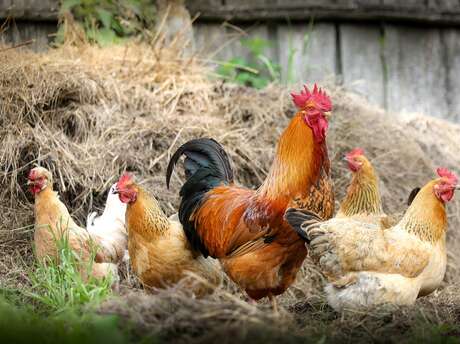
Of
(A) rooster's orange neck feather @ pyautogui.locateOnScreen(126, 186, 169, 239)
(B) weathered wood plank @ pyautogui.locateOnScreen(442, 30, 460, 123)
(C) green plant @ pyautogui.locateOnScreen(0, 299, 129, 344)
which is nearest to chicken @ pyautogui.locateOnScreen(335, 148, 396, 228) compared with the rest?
(A) rooster's orange neck feather @ pyautogui.locateOnScreen(126, 186, 169, 239)

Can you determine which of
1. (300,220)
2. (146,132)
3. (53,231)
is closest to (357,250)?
(300,220)

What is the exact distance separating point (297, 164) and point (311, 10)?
4.06 metres

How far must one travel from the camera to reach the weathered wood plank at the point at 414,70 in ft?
30.6

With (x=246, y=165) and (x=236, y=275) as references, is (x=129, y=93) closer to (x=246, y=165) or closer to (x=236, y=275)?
(x=246, y=165)

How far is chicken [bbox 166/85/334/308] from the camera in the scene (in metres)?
5.47

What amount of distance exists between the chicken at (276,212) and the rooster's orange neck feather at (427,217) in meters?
0.56

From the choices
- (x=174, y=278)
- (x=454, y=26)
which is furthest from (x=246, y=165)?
(x=454, y=26)

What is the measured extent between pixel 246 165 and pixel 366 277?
229 centimetres

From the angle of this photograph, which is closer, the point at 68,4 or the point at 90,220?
the point at 90,220

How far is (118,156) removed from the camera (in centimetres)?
688

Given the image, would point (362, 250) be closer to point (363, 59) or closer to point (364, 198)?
point (364, 198)

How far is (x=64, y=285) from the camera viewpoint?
5.13 metres

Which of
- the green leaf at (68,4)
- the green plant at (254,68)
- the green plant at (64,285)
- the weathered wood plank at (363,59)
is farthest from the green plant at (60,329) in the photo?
the weathered wood plank at (363,59)

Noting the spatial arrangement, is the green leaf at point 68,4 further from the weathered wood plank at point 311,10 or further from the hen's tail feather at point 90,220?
the hen's tail feather at point 90,220
